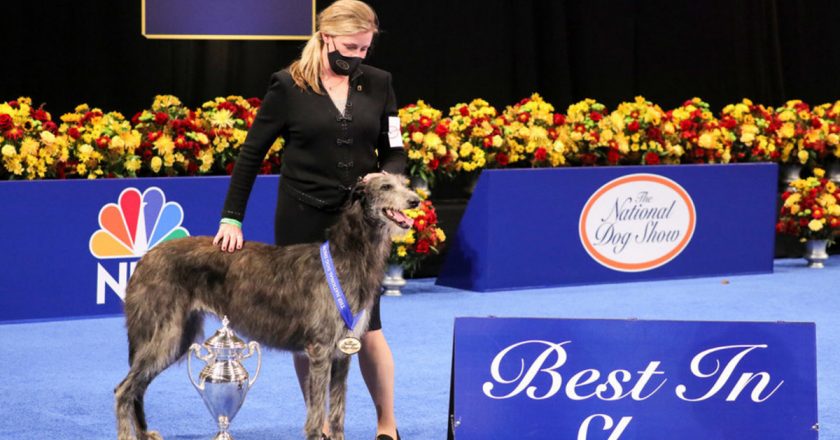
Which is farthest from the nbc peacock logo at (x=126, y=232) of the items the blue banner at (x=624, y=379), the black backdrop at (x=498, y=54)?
the blue banner at (x=624, y=379)

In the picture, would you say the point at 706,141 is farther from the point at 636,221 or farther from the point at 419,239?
the point at 419,239

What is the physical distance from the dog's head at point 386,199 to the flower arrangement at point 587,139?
182 inches

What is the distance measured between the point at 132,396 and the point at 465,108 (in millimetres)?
4580

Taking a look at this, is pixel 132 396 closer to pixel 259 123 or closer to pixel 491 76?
pixel 259 123

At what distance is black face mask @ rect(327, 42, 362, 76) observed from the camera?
13.4 ft

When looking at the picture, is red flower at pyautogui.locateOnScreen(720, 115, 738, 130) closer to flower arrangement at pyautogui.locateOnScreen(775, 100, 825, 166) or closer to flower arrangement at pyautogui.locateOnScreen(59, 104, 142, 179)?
flower arrangement at pyautogui.locateOnScreen(775, 100, 825, 166)

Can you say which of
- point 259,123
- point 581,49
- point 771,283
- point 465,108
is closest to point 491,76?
point 581,49

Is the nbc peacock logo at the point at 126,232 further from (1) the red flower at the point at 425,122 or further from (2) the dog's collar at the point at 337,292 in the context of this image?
(2) the dog's collar at the point at 337,292

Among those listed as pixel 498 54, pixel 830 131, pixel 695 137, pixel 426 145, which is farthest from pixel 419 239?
pixel 830 131

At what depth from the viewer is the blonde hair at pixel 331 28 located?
13.3 ft

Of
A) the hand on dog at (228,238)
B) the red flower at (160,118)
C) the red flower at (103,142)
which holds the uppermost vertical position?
the red flower at (160,118)

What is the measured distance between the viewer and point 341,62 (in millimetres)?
4102

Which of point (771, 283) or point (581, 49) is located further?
point (581, 49)

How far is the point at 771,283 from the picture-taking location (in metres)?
8.55
